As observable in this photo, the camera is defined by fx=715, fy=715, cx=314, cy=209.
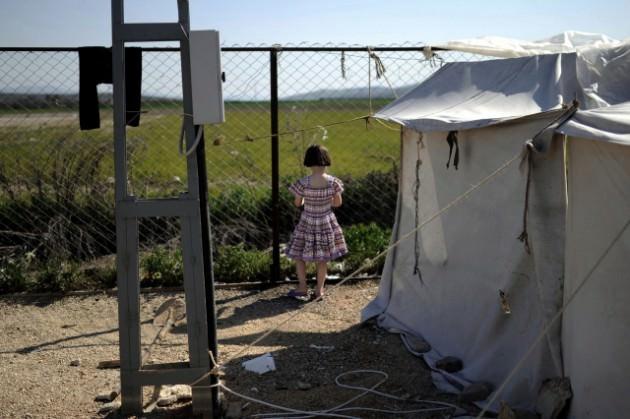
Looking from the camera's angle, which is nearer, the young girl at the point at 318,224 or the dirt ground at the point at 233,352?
the dirt ground at the point at 233,352

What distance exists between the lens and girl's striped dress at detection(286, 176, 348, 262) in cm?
595

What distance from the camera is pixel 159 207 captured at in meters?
3.67

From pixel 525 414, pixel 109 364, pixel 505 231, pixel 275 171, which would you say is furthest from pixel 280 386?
pixel 275 171

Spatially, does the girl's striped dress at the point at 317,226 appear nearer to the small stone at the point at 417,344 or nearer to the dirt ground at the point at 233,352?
the dirt ground at the point at 233,352

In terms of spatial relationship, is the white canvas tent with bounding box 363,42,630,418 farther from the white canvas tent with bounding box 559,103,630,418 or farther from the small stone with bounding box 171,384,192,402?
the small stone with bounding box 171,384,192,402

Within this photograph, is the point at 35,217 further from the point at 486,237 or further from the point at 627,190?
the point at 627,190

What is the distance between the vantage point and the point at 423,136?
Result: 509 cm

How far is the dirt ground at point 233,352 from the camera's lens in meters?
4.08

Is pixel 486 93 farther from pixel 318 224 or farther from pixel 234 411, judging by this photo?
pixel 234 411

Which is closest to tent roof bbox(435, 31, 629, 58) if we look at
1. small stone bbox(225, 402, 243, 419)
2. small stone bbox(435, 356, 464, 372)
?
small stone bbox(435, 356, 464, 372)

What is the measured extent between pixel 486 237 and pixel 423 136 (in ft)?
3.88

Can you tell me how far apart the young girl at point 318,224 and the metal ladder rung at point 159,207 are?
7.42 feet

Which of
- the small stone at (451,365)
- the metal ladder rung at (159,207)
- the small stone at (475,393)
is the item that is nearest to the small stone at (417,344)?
the small stone at (451,365)

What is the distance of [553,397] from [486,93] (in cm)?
194
